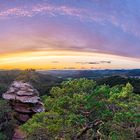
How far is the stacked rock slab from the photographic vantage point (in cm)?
4009

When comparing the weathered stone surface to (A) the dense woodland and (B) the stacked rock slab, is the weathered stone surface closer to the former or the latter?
(B) the stacked rock slab

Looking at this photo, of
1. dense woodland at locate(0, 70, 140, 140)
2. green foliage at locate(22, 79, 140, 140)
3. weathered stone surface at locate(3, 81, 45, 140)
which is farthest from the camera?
weathered stone surface at locate(3, 81, 45, 140)

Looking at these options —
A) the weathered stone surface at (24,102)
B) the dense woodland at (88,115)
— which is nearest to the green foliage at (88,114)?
the dense woodland at (88,115)

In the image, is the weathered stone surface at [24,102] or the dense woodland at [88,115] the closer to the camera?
the dense woodland at [88,115]

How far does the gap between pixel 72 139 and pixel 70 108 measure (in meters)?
1.44

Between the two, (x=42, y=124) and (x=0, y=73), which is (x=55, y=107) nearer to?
(x=42, y=124)

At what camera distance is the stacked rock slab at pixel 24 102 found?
40.1m

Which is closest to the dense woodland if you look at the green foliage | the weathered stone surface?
the green foliage

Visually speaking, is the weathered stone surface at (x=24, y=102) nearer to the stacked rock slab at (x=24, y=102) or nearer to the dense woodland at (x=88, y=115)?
the stacked rock slab at (x=24, y=102)

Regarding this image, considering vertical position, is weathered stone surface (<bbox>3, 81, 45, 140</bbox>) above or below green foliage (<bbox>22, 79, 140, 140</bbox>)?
below

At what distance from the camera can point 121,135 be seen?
15523 mm

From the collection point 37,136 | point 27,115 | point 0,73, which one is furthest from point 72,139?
point 0,73

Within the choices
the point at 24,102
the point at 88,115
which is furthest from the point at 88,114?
the point at 24,102

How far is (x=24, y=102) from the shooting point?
132 feet
